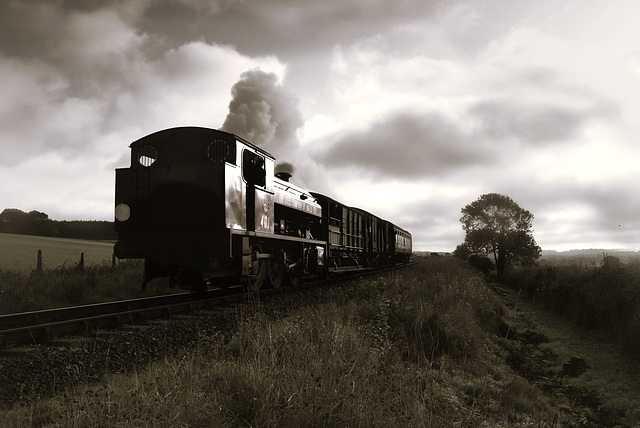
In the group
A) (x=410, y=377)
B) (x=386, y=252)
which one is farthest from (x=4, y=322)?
(x=386, y=252)

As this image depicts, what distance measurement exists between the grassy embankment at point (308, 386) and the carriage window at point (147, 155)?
13.8 feet

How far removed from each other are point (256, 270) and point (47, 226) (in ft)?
165

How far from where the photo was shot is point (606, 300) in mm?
15656

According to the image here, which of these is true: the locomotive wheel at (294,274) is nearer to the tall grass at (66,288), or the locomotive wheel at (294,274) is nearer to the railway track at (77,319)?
the tall grass at (66,288)

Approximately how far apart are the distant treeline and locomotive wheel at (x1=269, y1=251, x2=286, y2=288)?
3823 centimetres

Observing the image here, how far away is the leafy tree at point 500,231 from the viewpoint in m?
50.0

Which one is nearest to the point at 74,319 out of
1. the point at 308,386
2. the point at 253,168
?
the point at 308,386

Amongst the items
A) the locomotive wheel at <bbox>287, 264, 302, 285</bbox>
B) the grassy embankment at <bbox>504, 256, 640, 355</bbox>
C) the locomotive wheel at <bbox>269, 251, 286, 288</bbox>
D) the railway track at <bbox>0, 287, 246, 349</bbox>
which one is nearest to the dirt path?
the grassy embankment at <bbox>504, 256, 640, 355</bbox>

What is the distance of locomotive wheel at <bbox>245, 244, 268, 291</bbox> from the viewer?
10.3 meters

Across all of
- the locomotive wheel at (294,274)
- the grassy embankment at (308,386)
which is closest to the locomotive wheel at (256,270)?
the grassy embankment at (308,386)

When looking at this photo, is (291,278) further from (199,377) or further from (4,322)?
(199,377)

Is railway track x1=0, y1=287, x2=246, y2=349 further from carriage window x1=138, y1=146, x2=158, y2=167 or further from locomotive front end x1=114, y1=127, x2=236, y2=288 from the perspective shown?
carriage window x1=138, y1=146, x2=158, y2=167

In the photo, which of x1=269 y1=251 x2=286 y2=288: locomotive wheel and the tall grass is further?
x1=269 y1=251 x2=286 y2=288: locomotive wheel

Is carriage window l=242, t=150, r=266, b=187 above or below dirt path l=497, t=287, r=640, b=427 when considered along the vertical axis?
above
